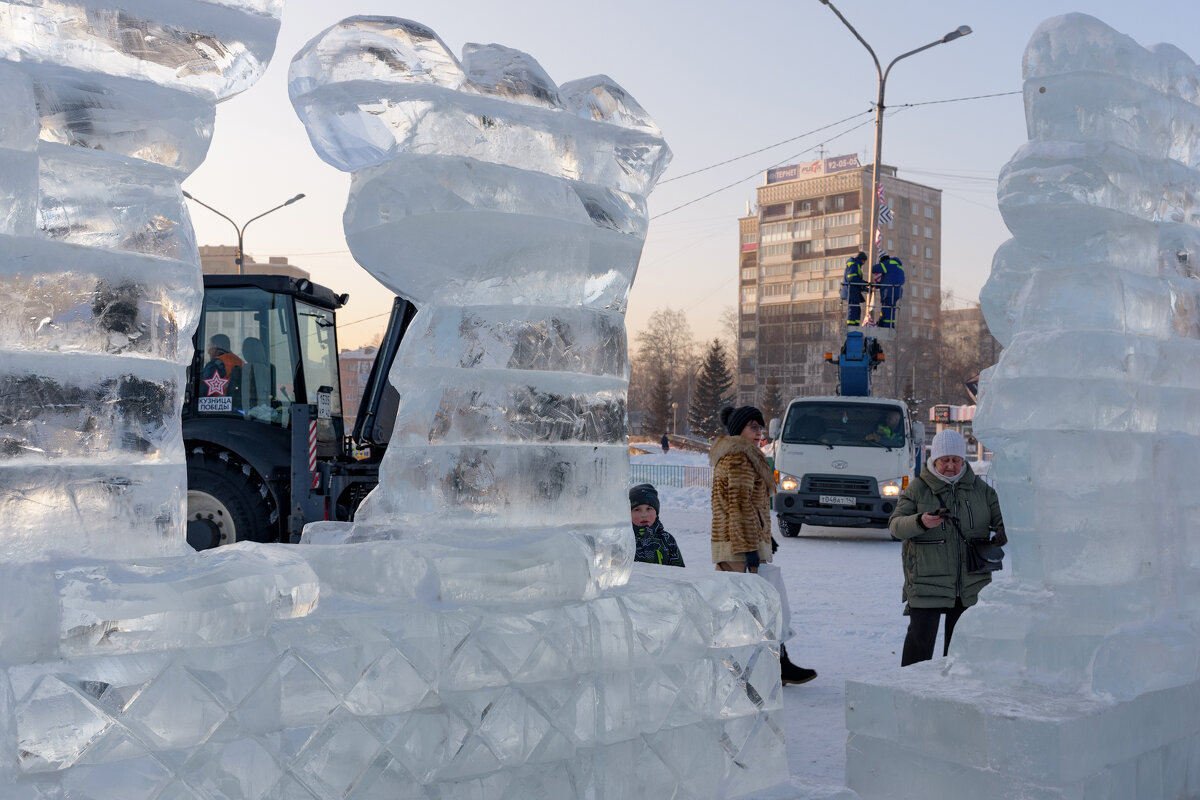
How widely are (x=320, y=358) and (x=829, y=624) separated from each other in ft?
17.2

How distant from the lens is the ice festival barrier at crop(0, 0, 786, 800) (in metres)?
1.61

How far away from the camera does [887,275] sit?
666 inches

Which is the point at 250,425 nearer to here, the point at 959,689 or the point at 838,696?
the point at 838,696

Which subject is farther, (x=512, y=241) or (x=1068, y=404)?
(x=1068, y=404)

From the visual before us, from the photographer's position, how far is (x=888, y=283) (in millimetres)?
16844

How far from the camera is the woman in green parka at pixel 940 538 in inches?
198

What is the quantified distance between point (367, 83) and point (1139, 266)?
2721 mm

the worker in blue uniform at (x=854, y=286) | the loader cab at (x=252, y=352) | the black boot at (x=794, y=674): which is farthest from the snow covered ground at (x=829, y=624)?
the loader cab at (x=252, y=352)

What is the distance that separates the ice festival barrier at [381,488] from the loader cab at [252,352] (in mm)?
7396

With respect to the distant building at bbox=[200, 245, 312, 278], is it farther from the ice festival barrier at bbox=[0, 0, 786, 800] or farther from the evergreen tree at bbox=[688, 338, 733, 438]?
the ice festival barrier at bbox=[0, 0, 786, 800]

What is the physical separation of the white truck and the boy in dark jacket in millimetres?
8133

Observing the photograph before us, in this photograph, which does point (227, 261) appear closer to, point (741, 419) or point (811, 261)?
point (811, 261)

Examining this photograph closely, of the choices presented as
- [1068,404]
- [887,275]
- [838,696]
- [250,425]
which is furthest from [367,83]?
[887,275]

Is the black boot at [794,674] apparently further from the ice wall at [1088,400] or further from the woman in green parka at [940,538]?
the ice wall at [1088,400]
